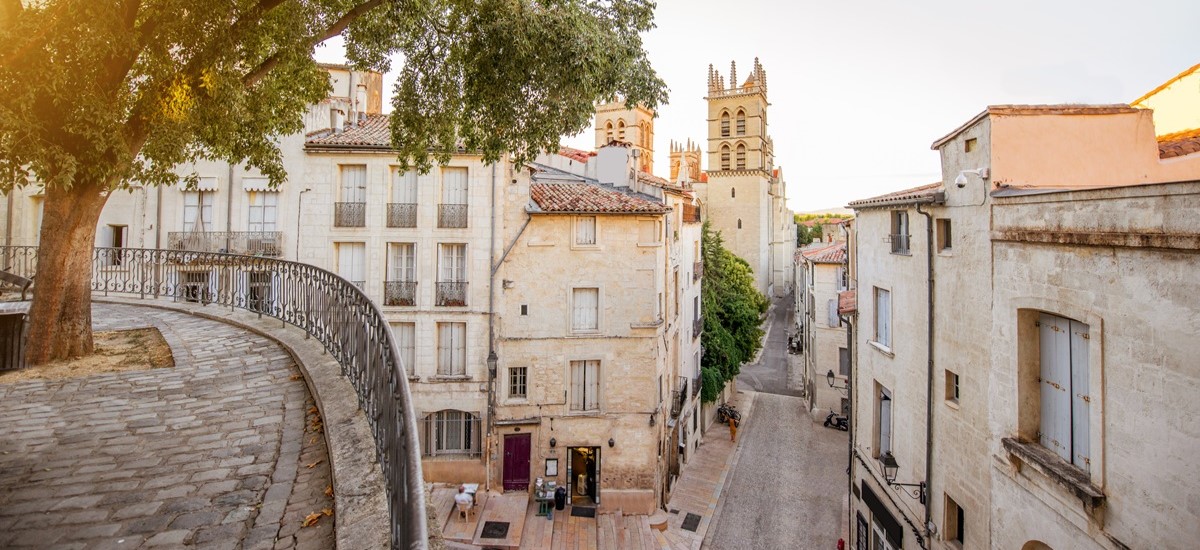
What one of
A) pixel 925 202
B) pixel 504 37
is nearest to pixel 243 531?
pixel 504 37

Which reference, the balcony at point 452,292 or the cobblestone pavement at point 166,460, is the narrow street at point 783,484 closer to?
the balcony at point 452,292

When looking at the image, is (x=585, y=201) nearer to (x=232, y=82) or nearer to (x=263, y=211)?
(x=263, y=211)

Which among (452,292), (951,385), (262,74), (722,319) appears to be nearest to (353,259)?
(452,292)

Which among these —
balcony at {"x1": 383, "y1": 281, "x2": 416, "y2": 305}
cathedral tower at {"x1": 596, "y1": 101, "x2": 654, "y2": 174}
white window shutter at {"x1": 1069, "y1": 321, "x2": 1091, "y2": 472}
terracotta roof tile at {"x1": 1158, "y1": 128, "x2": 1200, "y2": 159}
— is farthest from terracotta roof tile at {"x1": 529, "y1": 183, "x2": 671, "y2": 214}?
cathedral tower at {"x1": 596, "y1": 101, "x2": 654, "y2": 174}

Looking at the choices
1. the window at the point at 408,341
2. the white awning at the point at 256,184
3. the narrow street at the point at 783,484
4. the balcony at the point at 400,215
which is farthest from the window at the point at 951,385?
the white awning at the point at 256,184

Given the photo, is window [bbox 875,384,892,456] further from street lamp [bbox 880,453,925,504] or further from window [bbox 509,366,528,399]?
window [bbox 509,366,528,399]

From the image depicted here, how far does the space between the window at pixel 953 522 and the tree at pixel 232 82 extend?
29.7 feet

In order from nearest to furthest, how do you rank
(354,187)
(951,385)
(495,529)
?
(951,385)
(495,529)
(354,187)

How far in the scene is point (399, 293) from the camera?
1931cm

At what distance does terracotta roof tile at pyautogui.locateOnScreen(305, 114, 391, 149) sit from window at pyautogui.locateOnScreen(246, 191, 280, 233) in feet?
8.17

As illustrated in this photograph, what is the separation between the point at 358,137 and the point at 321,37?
1204 centimetres

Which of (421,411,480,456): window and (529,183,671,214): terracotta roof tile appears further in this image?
(421,411,480,456): window

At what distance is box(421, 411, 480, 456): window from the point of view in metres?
19.3

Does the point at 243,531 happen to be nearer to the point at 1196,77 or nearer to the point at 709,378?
the point at 1196,77
